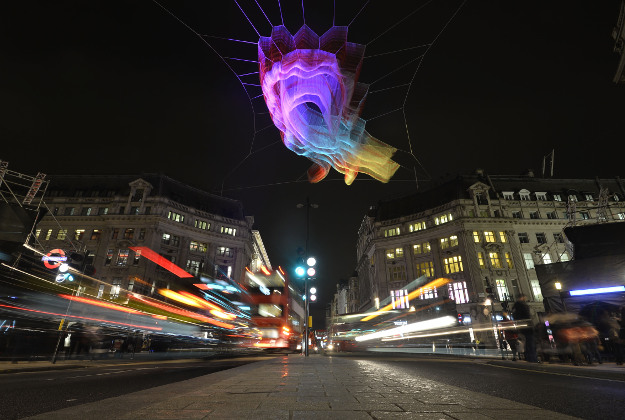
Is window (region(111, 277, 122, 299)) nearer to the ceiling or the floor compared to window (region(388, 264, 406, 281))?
nearer to the floor

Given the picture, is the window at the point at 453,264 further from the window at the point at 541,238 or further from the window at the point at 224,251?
the window at the point at 224,251

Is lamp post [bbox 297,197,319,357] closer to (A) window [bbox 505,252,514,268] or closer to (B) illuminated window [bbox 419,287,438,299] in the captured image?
(B) illuminated window [bbox 419,287,438,299]

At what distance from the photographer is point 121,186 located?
52.0 metres

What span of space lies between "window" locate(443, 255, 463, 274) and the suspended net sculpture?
34.7m

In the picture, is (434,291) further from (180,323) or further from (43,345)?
(43,345)

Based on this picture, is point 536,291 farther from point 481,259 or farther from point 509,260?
point 481,259

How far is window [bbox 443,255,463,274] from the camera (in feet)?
149

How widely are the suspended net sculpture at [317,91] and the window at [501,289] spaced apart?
36256 mm

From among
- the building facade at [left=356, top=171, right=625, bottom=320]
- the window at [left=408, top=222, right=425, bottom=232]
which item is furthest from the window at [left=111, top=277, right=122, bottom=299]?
the window at [left=408, top=222, right=425, bottom=232]

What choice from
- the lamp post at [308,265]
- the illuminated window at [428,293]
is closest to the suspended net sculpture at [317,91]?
the lamp post at [308,265]

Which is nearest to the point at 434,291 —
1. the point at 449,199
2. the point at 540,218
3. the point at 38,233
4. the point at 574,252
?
the point at 449,199

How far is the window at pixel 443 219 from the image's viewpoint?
161ft

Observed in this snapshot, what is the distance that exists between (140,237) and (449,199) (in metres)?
50.8

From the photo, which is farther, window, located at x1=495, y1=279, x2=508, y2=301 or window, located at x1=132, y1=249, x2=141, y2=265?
window, located at x1=132, y1=249, x2=141, y2=265
